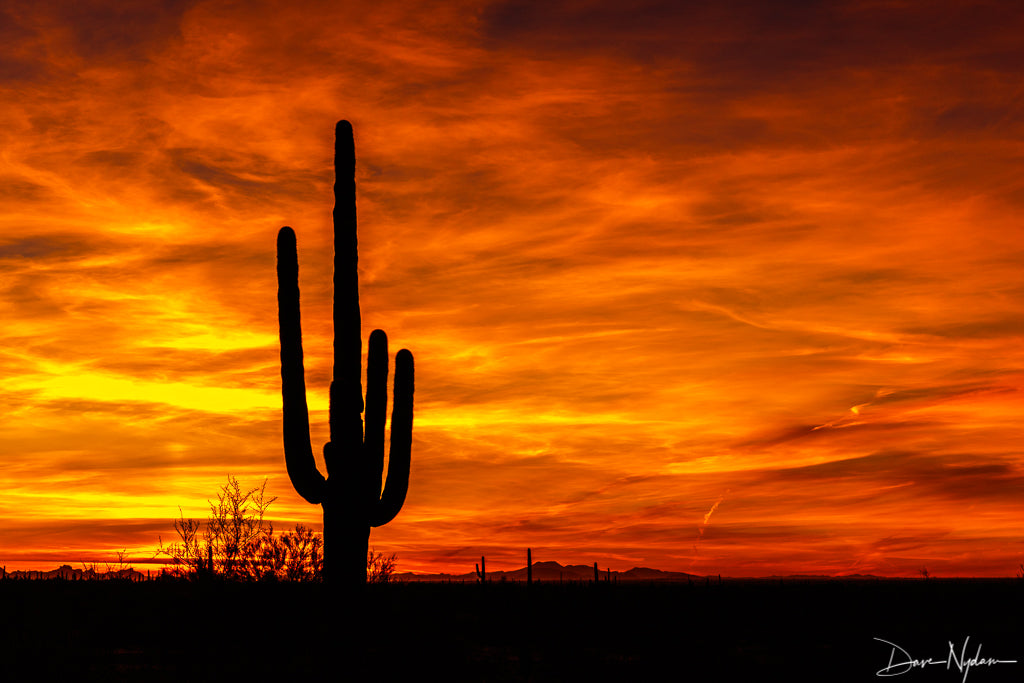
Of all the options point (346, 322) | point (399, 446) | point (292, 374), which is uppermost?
point (346, 322)

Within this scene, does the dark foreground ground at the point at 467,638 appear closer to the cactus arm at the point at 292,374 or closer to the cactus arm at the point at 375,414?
the cactus arm at the point at 375,414

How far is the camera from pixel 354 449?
738 inches

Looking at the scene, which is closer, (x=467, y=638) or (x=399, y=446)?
(x=467, y=638)

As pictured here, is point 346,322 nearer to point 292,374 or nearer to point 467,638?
point 292,374

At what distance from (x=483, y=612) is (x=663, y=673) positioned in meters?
8.28

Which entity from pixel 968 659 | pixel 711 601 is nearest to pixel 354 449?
pixel 968 659

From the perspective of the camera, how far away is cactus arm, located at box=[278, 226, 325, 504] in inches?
722

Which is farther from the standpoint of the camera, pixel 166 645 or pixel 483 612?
pixel 483 612

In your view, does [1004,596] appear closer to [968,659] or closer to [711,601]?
[711,601]
